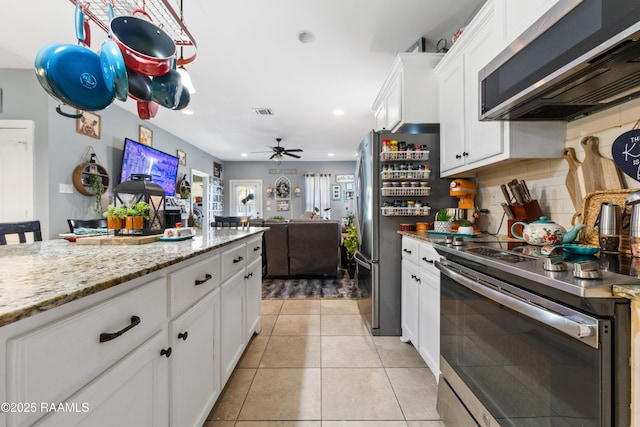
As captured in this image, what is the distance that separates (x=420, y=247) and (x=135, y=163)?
4342 millimetres

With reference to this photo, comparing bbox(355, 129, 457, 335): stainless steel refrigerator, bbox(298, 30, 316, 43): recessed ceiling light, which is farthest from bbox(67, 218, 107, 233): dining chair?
bbox(355, 129, 457, 335): stainless steel refrigerator

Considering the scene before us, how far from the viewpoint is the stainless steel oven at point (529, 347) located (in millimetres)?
612

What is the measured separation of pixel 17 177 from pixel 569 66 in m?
4.67

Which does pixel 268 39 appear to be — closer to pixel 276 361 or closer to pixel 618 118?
pixel 618 118

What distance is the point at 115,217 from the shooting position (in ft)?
4.75

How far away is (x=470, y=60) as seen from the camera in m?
1.81

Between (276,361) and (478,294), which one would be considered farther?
(276,361)

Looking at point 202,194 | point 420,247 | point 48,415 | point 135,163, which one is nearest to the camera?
point 48,415

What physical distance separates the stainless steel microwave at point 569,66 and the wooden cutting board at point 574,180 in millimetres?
189

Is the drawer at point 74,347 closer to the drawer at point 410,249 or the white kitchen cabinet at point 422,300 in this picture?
the white kitchen cabinet at point 422,300

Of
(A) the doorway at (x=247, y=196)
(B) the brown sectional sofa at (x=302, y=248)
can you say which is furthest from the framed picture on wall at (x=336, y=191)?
(B) the brown sectional sofa at (x=302, y=248)

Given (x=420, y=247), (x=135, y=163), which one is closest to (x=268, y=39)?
(x=420, y=247)

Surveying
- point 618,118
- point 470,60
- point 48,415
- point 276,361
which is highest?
point 470,60

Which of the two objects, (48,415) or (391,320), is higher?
(48,415)
